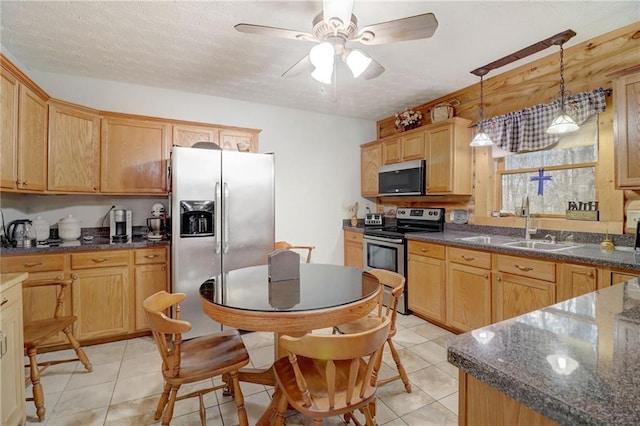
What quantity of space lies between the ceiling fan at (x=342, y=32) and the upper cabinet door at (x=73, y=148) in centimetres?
210

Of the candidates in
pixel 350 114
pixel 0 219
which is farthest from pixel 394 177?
pixel 0 219

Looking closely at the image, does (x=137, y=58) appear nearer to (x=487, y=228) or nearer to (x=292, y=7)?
(x=292, y=7)

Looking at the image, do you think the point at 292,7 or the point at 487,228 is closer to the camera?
the point at 292,7

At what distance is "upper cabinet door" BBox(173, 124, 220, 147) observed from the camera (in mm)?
→ 3262

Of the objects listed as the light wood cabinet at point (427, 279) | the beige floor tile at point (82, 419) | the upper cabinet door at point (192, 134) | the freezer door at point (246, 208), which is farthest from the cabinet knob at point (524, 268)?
the upper cabinet door at point (192, 134)

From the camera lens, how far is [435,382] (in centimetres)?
220

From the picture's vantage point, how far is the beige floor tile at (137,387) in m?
2.05

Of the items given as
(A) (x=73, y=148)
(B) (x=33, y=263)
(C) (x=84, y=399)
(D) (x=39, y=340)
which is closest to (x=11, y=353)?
(D) (x=39, y=340)

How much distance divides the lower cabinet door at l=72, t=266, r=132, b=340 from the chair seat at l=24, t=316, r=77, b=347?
1.66 ft

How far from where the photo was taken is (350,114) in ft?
14.5

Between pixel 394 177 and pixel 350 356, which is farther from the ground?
pixel 394 177

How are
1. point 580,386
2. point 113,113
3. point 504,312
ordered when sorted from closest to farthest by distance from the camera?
point 580,386 → point 504,312 → point 113,113

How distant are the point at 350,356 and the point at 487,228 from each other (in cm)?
272

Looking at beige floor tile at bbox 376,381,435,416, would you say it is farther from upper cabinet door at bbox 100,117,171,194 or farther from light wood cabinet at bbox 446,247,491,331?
upper cabinet door at bbox 100,117,171,194
